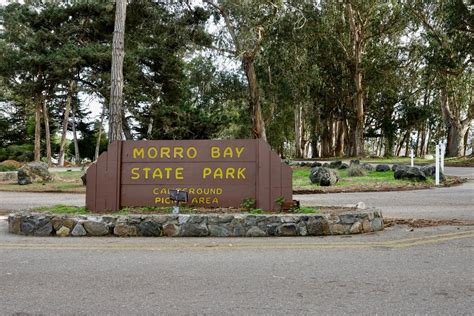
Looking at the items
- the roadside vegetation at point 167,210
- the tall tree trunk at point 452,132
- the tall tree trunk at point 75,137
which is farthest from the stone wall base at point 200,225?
the tall tree trunk at point 75,137

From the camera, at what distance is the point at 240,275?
578 cm

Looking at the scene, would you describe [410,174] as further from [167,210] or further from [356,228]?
[167,210]

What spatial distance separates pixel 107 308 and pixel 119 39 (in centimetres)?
1471

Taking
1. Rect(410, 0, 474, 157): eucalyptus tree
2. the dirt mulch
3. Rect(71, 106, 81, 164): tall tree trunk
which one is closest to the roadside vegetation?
the dirt mulch

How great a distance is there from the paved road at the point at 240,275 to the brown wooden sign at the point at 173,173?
1.63 metres

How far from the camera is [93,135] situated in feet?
204

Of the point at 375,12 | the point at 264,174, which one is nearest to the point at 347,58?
the point at 375,12

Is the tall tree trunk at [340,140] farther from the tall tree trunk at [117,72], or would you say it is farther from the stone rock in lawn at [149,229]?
the stone rock in lawn at [149,229]

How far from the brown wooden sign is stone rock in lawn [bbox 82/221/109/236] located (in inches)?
42.9

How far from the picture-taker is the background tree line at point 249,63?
98.9 feet

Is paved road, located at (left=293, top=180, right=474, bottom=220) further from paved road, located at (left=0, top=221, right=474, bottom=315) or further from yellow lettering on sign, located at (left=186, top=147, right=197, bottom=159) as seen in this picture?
yellow lettering on sign, located at (left=186, top=147, right=197, bottom=159)

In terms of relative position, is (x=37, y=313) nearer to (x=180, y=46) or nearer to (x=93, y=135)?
(x=180, y=46)

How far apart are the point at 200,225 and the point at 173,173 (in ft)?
5.58

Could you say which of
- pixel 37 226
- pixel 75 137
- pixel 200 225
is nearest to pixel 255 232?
pixel 200 225
